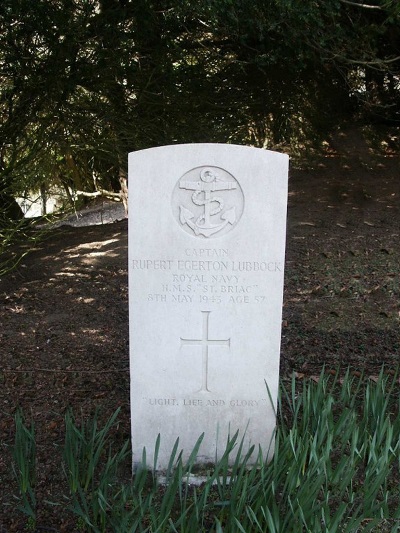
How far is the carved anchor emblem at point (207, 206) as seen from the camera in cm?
313

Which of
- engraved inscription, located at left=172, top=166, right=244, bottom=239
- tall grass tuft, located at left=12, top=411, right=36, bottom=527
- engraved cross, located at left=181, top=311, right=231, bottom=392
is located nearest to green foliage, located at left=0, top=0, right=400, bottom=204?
engraved inscription, located at left=172, top=166, right=244, bottom=239

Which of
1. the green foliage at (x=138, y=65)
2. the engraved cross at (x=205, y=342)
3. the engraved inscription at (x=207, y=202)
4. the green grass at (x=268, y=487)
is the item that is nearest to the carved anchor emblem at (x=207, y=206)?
the engraved inscription at (x=207, y=202)

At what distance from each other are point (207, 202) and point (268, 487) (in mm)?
1325

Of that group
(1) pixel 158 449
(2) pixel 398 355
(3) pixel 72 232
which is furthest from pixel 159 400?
(3) pixel 72 232

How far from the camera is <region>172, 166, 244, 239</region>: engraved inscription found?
3129 millimetres

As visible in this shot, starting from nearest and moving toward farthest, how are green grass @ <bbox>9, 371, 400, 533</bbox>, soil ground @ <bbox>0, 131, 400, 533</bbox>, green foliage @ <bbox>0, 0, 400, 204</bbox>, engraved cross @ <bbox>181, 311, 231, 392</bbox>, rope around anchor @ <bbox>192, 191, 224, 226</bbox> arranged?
green grass @ <bbox>9, 371, 400, 533</bbox> → rope around anchor @ <bbox>192, 191, 224, 226</bbox> → engraved cross @ <bbox>181, 311, 231, 392</bbox> → soil ground @ <bbox>0, 131, 400, 533</bbox> → green foliage @ <bbox>0, 0, 400, 204</bbox>

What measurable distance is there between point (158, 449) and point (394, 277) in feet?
13.2

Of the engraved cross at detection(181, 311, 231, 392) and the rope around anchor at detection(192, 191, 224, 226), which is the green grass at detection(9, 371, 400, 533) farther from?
the rope around anchor at detection(192, 191, 224, 226)

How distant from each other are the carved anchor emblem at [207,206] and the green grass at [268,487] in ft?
3.36

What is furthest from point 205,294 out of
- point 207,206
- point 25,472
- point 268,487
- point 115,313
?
point 115,313

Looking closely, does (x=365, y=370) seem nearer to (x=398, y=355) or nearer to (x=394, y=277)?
(x=398, y=355)

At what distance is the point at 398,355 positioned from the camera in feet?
16.5

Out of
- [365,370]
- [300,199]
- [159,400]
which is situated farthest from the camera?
[300,199]

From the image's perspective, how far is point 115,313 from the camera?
5.77m
